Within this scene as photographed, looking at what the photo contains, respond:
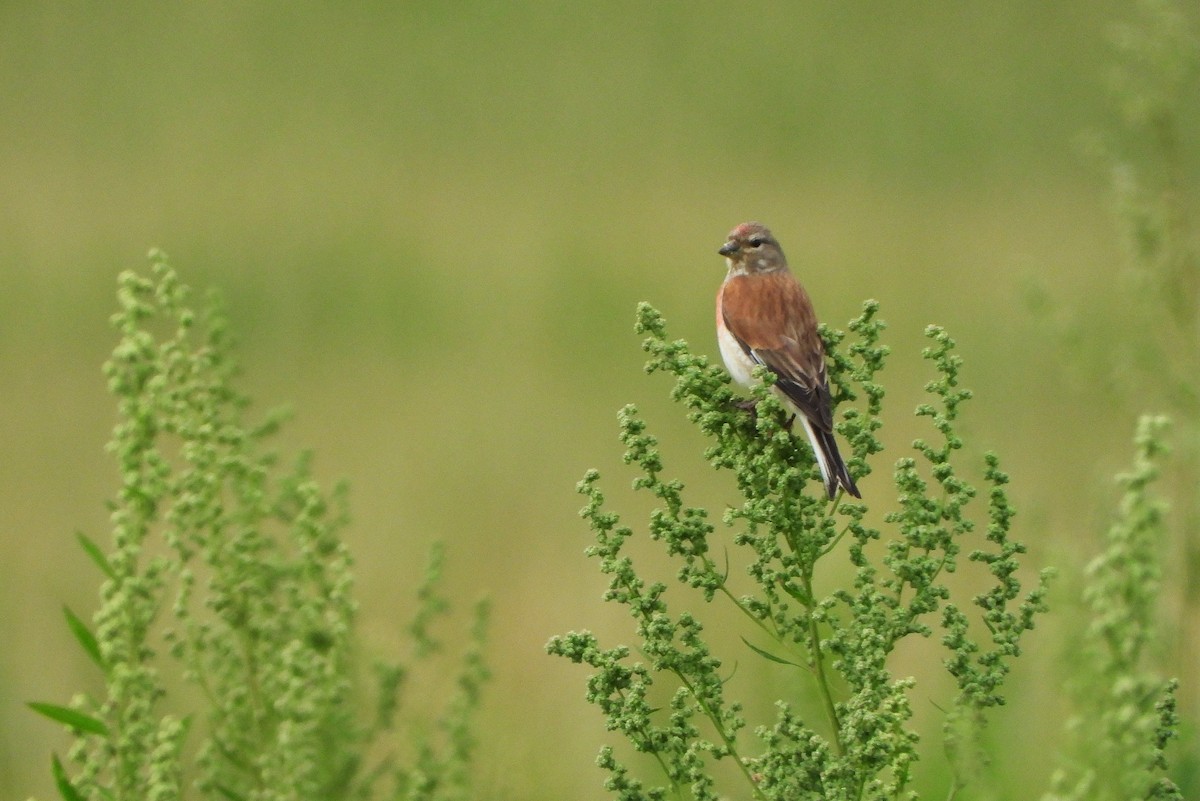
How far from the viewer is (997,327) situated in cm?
1495

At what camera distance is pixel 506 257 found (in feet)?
57.8

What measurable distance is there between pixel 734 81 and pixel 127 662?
20.2m

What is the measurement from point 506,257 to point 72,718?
1482 centimetres

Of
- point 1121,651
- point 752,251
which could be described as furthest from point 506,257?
point 1121,651

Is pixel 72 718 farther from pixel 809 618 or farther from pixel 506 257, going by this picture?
pixel 506 257

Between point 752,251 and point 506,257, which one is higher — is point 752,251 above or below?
below

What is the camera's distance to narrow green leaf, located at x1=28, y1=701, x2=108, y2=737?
2922 mm

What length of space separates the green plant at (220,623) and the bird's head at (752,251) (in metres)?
2.68

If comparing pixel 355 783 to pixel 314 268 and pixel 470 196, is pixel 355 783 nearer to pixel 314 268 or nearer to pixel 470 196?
pixel 314 268

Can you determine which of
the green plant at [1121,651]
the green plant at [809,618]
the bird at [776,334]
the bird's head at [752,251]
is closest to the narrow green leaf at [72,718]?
the green plant at [809,618]

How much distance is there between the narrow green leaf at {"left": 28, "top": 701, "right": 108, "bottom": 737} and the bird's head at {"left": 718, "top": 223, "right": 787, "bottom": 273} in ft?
12.2

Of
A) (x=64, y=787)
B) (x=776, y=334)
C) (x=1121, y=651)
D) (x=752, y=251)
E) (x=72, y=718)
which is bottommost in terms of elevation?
(x=64, y=787)

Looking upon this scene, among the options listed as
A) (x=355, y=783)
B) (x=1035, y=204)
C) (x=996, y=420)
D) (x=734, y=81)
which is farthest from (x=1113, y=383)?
(x=734, y=81)

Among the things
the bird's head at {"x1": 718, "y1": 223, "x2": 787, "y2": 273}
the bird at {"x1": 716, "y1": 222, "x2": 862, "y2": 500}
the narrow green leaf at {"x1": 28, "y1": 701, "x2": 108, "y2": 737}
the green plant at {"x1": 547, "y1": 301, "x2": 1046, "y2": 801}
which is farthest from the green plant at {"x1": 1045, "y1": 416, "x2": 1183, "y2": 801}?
the bird's head at {"x1": 718, "y1": 223, "x2": 787, "y2": 273}
